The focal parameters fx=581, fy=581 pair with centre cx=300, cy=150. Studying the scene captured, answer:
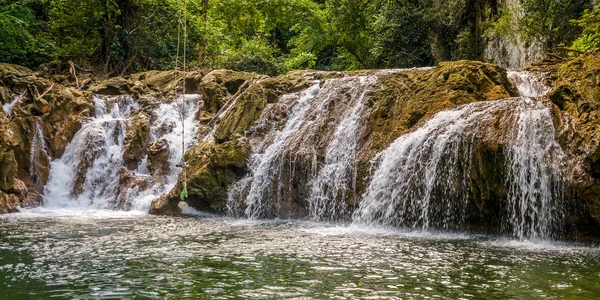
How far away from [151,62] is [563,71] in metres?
18.5

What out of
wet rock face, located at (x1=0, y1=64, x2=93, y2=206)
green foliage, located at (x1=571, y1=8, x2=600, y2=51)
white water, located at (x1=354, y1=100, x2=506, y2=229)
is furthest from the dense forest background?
white water, located at (x1=354, y1=100, x2=506, y2=229)

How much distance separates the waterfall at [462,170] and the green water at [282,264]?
1.96 feet

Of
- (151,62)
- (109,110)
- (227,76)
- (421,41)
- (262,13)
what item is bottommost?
(109,110)

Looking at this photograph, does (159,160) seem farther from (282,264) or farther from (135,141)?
(282,264)

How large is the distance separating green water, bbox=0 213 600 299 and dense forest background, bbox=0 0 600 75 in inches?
446

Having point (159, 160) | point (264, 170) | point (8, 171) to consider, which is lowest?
point (8, 171)

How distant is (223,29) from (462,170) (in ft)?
72.6

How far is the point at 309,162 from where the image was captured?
1327 centimetres

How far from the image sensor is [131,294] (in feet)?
18.4

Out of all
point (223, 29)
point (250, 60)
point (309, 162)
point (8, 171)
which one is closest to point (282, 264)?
point (309, 162)

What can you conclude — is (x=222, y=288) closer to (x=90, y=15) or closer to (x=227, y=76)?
(x=227, y=76)

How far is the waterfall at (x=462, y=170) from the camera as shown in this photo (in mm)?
9906

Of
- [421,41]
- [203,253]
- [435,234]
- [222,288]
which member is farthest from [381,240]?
[421,41]

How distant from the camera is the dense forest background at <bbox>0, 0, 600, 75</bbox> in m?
22.2
